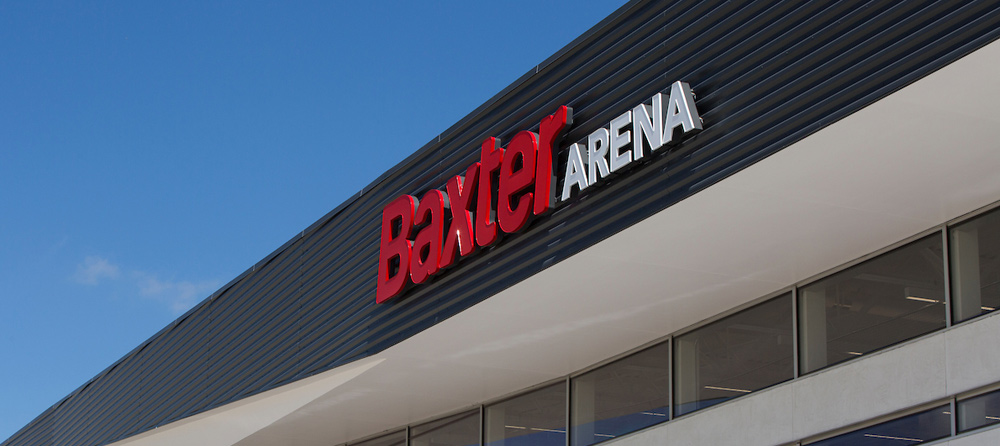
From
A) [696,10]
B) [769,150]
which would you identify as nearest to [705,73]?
[696,10]

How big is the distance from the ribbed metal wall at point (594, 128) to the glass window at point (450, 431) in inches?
96.5

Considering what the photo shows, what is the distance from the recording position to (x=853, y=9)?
381 inches

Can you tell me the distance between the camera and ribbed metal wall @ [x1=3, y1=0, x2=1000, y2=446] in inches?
373

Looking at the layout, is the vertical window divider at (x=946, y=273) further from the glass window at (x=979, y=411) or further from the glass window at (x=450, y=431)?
the glass window at (x=450, y=431)

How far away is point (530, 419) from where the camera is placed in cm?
1702

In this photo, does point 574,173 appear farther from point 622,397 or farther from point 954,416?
point 954,416

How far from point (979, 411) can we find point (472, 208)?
614cm

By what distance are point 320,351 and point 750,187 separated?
28.2ft

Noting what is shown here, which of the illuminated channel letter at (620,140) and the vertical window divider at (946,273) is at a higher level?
the illuminated channel letter at (620,140)

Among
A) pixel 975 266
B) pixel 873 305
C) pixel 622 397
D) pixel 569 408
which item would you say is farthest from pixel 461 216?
pixel 975 266

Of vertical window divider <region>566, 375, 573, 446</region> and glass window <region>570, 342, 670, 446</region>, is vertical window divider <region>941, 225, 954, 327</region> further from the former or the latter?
vertical window divider <region>566, 375, 573, 446</region>

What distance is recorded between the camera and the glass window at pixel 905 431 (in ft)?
36.2

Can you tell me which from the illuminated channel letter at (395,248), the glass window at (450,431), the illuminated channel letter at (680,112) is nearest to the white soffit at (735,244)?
the glass window at (450,431)

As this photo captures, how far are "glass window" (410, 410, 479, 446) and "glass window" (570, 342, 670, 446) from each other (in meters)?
2.38
